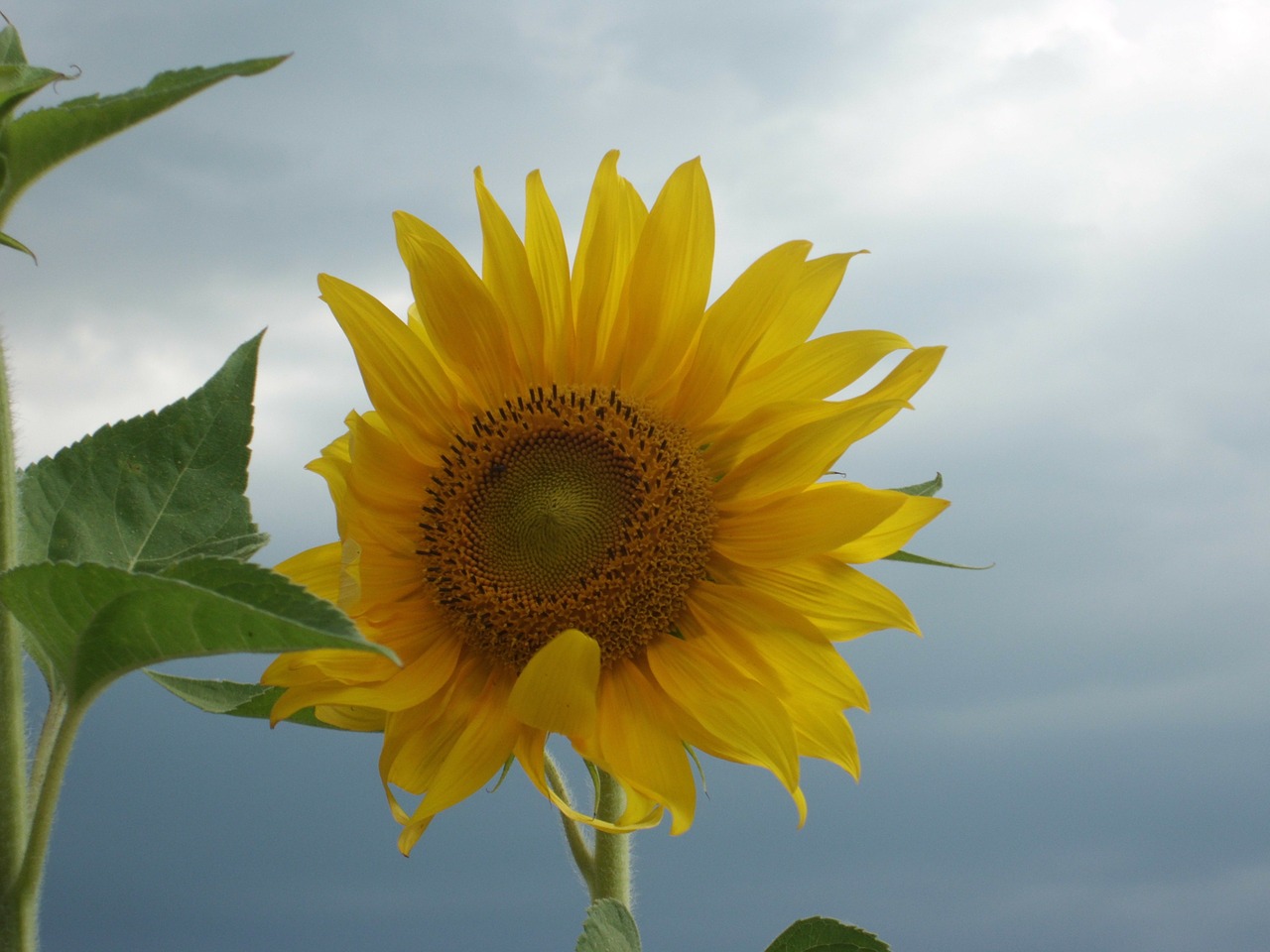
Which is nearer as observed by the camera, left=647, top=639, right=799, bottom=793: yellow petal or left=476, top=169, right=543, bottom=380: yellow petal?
left=647, top=639, right=799, bottom=793: yellow petal

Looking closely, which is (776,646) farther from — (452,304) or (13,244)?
(13,244)

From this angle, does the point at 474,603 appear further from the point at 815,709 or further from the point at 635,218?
the point at 635,218

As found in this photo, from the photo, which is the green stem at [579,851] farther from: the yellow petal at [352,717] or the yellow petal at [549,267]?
the yellow petal at [549,267]

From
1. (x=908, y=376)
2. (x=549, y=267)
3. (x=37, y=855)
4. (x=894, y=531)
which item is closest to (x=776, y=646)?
(x=894, y=531)

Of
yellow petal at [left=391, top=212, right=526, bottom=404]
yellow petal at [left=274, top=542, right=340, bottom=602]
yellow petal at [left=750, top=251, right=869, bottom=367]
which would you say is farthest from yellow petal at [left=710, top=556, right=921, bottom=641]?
yellow petal at [left=274, top=542, right=340, bottom=602]

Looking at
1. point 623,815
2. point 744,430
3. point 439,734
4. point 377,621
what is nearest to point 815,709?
point 623,815

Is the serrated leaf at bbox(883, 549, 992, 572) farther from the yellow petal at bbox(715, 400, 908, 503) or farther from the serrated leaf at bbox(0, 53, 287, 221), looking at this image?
the serrated leaf at bbox(0, 53, 287, 221)
